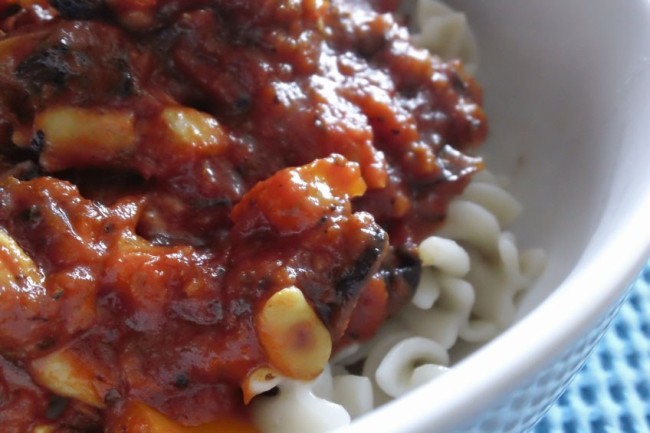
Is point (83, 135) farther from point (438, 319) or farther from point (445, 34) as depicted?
point (445, 34)

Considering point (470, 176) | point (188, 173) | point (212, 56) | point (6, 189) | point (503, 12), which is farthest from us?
point (503, 12)

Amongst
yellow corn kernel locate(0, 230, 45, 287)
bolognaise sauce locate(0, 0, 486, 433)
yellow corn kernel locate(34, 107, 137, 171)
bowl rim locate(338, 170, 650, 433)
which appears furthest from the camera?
yellow corn kernel locate(34, 107, 137, 171)

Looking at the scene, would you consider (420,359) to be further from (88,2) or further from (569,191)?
(88,2)

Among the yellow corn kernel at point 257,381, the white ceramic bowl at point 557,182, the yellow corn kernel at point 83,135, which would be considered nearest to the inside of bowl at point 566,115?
the white ceramic bowl at point 557,182

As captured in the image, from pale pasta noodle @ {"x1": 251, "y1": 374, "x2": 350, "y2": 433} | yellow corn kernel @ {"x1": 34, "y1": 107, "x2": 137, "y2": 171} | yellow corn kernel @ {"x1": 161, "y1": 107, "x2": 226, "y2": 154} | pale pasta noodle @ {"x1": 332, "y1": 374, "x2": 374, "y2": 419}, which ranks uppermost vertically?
yellow corn kernel @ {"x1": 161, "y1": 107, "x2": 226, "y2": 154}

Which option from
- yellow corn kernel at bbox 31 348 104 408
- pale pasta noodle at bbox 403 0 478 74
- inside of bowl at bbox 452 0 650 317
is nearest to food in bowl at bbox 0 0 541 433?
yellow corn kernel at bbox 31 348 104 408

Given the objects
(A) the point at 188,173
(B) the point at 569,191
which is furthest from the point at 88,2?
(B) the point at 569,191

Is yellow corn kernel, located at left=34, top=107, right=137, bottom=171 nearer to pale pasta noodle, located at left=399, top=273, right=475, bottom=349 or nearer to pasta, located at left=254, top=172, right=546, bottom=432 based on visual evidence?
pasta, located at left=254, top=172, right=546, bottom=432

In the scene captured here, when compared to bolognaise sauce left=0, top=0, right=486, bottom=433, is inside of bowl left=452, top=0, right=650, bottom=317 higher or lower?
higher
